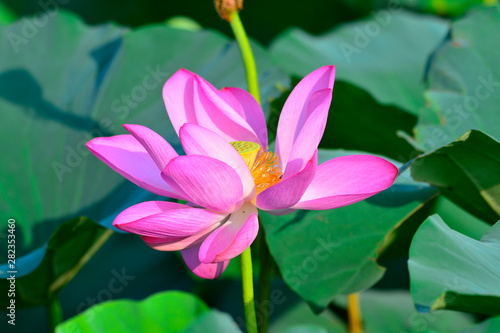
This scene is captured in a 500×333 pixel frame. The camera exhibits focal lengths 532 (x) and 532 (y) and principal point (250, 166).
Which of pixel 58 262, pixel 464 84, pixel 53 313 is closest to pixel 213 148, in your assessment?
pixel 58 262

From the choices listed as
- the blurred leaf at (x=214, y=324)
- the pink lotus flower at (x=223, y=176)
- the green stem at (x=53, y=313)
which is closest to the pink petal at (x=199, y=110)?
the pink lotus flower at (x=223, y=176)

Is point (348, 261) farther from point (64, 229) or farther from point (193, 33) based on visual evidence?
point (193, 33)

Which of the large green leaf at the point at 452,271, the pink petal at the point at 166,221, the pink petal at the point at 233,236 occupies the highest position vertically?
the pink petal at the point at 166,221

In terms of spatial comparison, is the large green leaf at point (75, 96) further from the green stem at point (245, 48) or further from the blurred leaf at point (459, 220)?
the blurred leaf at point (459, 220)

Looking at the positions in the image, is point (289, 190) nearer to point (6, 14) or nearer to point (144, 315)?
point (144, 315)

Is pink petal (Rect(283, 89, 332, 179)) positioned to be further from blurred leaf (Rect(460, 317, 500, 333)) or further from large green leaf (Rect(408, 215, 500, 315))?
blurred leaf (Rect(460, 317, 500, 333))

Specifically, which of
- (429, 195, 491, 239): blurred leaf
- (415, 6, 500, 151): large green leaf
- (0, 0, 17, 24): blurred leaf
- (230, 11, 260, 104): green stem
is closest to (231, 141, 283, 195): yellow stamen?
(230, 11, 260, 104): green stem

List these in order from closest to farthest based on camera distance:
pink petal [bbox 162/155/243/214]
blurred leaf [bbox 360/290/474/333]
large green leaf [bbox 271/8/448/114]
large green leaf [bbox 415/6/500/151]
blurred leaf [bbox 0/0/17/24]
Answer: pink petal [bbox 162/155/243/214], large green leaf [bbox 415/6/500/151], blurred leaf [bbox 360/290/474/333], large green leaf [bbox 271/8/448/114], blurred leaf [bbox 0/0/17/24]
